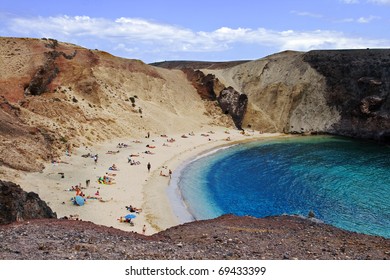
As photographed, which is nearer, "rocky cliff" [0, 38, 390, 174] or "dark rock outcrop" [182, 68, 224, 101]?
"rocky cliff" [0, 38, 390, 174]

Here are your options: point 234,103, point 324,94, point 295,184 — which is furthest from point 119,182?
point 324,94

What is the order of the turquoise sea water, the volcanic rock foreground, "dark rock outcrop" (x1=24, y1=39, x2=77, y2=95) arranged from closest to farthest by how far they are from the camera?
the volcanic rock foreground, the turquoise sea water, "dark rock outcrop" (x1=24, y1=39, x2=77, y2=95)

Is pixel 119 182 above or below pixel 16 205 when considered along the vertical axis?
below

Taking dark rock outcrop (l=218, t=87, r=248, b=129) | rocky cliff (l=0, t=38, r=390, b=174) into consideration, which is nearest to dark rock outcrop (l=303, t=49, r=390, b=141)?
rocky cliff (l=0, t=38, r=390, b=174)

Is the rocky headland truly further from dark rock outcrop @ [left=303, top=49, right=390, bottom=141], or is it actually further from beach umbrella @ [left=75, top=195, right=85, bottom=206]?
beach umbrella @ [left=75, top=195, right=85, bottom=206]

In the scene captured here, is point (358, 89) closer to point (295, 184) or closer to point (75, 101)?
point (295, 184)
